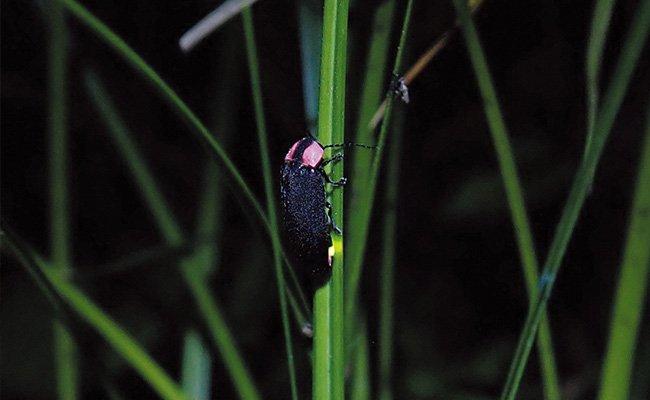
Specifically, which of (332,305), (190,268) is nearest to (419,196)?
(190,268)

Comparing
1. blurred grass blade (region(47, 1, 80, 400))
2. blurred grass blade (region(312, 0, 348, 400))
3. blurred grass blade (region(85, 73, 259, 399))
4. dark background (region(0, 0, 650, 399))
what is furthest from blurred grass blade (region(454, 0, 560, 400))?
dark background (region(0, 0, 650, 399))

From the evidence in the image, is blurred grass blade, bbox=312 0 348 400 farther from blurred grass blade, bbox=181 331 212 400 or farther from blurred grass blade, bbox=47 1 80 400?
blurred grass blade, bbox=47 1 80 400

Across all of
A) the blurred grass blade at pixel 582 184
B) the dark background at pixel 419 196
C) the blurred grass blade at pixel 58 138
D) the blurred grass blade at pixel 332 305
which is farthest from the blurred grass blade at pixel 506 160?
the dark background at pixel 419 196

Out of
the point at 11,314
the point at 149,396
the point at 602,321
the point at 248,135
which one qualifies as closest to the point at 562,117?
the point at 602,321

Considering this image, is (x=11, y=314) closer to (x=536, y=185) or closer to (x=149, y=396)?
(x=149, y=396)

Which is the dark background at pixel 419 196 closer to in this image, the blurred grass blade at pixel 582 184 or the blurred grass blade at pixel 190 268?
the blurred grass blade at pixel 190 268

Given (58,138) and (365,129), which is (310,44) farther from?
(58,138)
